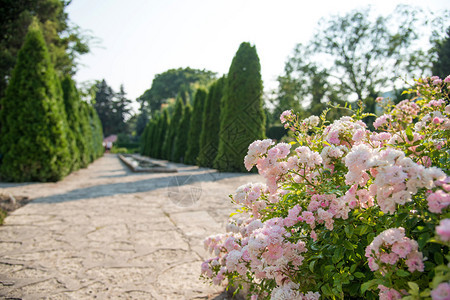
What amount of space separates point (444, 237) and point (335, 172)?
623 mm

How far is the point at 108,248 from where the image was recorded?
8.35 ft

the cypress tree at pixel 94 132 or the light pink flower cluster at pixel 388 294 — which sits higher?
the cypress tree at pixel 94 132

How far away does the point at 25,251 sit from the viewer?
2.39m

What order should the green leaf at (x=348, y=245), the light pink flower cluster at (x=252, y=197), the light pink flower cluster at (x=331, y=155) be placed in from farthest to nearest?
→ the light pink flower cluster at (x=252, y=197) → the light pink flower cluster at (x=331, y=155) → the green leaf at (x=348, y=245)

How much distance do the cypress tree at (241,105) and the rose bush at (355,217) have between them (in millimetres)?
7107

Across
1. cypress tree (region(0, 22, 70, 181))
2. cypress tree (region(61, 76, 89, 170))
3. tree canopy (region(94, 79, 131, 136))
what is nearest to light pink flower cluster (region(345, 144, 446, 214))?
cypress tree (region(0, 22, 70, 181))

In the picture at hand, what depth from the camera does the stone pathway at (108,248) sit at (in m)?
1.84

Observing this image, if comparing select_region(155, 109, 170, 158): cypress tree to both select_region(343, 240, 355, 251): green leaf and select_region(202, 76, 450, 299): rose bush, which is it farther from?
select_region(343, 240, 355, 251): green leaf

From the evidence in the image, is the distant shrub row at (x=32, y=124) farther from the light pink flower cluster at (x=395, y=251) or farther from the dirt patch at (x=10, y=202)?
the light pink flower cluster at (x=395, y=251)

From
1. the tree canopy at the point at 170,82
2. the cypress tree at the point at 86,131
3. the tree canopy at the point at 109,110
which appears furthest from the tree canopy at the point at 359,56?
the tree canopy at the point at 109,110

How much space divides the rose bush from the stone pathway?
0.67 m

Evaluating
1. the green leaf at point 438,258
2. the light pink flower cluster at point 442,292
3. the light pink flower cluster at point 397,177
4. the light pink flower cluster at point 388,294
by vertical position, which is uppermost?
the light pink flower cluster at point 397,177

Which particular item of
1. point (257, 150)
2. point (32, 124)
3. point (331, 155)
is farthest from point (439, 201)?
point (32, 124)

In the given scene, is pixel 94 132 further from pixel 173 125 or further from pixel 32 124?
pixel 32 124
